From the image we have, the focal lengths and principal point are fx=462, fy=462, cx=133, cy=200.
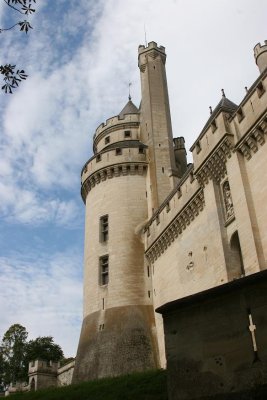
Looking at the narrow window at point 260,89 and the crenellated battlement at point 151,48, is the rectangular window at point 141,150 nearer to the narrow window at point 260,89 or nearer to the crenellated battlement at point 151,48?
the crenellated battlement at point 151,48

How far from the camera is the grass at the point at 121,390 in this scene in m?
14.1

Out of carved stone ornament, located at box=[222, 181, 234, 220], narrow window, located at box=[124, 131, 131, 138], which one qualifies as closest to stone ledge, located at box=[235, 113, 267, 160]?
carved stone ornament, located at box=[222, 181, 234, 220]

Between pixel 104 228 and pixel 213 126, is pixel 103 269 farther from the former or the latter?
pixel 213 126

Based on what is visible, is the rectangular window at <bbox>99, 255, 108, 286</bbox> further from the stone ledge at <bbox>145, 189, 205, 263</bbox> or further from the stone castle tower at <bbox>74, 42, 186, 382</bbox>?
the stone ledge at <bbox>145, 189, 205, 263</bbox>

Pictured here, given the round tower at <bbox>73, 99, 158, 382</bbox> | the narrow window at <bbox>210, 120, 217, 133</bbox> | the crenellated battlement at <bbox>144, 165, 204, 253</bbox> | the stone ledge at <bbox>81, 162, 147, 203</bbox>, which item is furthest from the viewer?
the stone ledge at <bbox>81, 162, 147, 203</bbox>

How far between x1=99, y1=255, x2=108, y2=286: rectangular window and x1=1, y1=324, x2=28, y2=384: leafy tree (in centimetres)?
3053

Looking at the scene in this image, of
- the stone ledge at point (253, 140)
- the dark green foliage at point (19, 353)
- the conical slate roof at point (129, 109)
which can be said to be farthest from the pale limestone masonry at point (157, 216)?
the dark green foliage at point (19, 353)

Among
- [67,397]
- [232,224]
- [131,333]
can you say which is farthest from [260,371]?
[131,333]

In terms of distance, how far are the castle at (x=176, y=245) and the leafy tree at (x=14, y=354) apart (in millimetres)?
29455

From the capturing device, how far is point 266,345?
6.84 m

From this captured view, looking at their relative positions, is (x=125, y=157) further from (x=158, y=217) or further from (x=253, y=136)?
(x=253, y=136)

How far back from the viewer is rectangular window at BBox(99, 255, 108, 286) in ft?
86.5

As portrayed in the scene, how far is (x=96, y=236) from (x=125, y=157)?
17.9ft

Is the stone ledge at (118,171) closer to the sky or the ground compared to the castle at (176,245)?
closer to the sky
